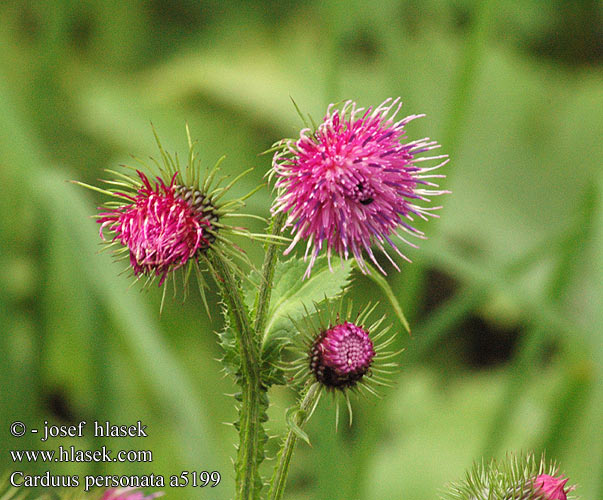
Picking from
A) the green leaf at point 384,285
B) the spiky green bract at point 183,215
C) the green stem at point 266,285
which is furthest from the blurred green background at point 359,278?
the spiky green bract at point 183,215

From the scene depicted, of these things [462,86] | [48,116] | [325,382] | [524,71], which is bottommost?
[325,382]

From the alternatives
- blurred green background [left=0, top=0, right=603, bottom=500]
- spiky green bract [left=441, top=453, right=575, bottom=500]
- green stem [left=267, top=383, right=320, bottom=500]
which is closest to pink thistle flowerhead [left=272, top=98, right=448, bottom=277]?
green stem [left=267, top=383, right=320, bottom=500]

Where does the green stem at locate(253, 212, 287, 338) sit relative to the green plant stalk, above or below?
above

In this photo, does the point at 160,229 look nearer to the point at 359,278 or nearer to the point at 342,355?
the point at 342,355

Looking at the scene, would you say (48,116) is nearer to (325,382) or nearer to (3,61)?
(3,61)

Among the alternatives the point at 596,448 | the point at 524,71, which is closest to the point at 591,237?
the point at 596,448

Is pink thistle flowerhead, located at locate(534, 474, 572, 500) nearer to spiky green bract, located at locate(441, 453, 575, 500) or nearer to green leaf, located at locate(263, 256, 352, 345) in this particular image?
spiky green bract, located at locate(441, 453, 575, 500)

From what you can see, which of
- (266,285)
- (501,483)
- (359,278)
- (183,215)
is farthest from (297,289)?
(359,278)
